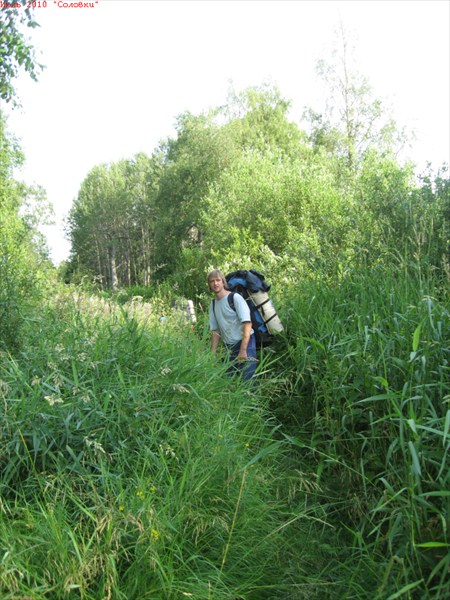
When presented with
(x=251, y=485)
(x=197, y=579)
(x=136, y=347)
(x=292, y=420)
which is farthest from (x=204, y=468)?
(x=292, y=420)

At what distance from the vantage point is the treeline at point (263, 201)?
21.7 ft

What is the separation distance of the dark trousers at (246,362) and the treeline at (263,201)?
157 cm

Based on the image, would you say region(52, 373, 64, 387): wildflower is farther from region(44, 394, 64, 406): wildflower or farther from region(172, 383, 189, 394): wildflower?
region(172, 383, 189, 394): wildflower

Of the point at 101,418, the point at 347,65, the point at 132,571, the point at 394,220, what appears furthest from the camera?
the point at 347,65

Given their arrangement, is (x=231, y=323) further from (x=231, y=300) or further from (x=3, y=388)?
(x=3, y=388)

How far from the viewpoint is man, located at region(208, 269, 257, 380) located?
5379mm

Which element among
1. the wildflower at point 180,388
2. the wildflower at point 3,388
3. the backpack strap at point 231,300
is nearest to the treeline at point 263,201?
the backpack strap at point 231,300

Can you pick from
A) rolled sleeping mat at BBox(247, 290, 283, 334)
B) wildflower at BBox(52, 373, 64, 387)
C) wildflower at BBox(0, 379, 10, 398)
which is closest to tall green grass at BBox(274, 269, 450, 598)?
rolled sleeping mat at BBox(247, 290, 283, 334)

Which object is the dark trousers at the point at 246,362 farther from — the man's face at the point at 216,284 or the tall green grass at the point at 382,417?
the man's face at the point at 216,284

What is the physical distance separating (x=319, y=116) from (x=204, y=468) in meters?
29.8

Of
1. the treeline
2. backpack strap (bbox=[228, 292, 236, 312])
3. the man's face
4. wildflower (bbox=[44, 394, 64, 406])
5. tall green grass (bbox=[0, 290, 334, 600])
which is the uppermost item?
the treeline

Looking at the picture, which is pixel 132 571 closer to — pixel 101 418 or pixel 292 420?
pixel 101 418

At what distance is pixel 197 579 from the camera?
2445 mm

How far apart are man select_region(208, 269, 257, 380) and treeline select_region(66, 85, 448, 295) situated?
1472mm
